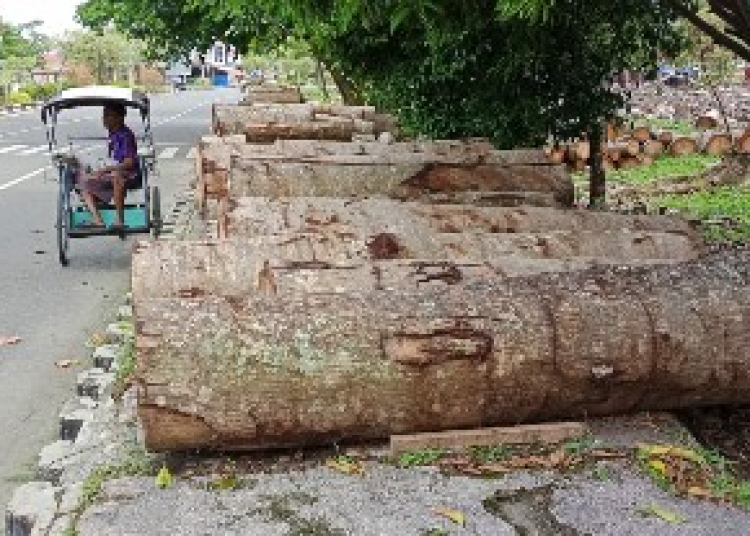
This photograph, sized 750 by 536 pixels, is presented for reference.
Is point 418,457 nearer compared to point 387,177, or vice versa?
point 418,457

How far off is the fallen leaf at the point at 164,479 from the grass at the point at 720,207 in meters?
6.64

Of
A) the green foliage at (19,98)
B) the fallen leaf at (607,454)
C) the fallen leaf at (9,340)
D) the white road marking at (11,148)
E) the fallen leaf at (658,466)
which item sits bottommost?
the green foliage at (19,98)

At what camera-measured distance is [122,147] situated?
11.1 m

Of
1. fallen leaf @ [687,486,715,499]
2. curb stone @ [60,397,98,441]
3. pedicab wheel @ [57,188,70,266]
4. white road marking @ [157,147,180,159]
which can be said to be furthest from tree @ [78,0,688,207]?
white road marking @ [157,147,180,159]

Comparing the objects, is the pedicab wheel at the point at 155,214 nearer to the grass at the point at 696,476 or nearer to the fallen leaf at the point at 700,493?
the grass at the point at 696,476

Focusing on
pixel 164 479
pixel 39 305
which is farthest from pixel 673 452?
pixel 39 305

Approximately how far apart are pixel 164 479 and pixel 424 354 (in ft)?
3.70

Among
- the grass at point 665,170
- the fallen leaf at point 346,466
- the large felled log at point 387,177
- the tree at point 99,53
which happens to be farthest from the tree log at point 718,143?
the tree at point 99,53

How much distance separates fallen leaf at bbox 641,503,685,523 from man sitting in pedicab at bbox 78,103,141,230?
7498 mm

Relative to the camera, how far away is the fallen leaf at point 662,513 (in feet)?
13.3

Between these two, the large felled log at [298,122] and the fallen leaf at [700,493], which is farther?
the large felled log at [298,122]

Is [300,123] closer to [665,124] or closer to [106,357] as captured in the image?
[106,357]

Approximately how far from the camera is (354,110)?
17047 millimetres

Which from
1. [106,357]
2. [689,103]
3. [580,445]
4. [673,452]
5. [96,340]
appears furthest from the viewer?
[689,103]
